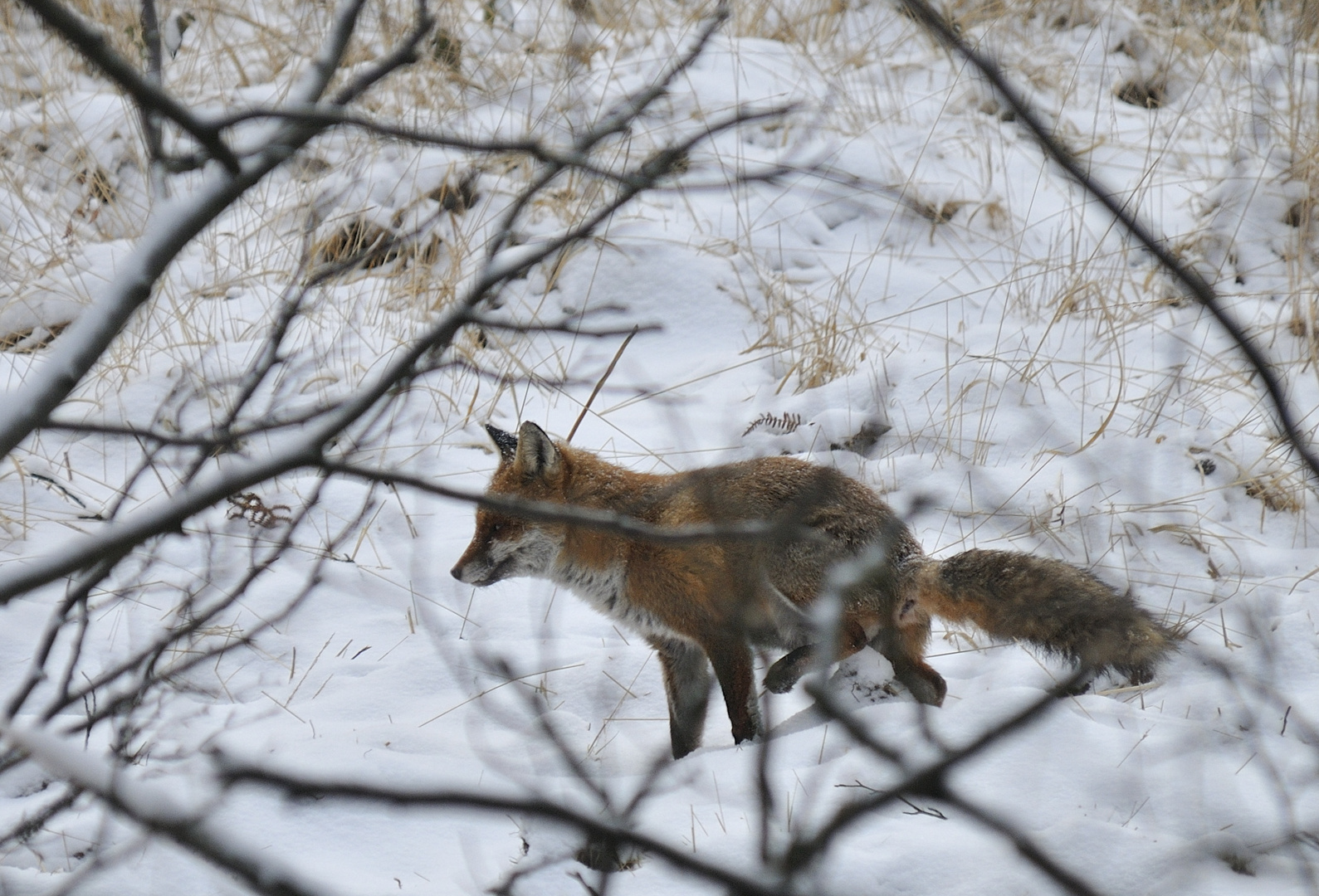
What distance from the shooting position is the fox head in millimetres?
3986

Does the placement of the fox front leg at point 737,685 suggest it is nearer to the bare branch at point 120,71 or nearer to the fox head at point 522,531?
the fox head at point 522,531

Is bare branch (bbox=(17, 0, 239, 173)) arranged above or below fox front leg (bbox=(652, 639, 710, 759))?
above

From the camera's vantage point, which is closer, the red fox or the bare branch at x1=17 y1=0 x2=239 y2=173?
the bare branch at x1=17 y1=0 x2=239 y2=173

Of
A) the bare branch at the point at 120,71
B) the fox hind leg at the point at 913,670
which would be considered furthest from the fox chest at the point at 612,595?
the bare branch at the point at 120,71

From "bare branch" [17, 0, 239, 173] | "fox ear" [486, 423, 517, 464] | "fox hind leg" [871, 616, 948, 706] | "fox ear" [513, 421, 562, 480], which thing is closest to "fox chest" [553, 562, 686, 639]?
"fox ear" [513, 421, 562, 480]

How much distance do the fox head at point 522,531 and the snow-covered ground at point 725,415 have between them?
252mm

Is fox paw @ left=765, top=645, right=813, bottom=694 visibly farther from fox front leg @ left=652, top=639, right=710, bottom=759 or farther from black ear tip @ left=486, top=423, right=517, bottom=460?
black ear tip @ left=486, top=423, right=517, bottom=460

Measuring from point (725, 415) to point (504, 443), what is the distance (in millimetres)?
1338

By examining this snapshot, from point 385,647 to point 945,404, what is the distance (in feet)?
9.40

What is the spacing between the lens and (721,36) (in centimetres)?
800

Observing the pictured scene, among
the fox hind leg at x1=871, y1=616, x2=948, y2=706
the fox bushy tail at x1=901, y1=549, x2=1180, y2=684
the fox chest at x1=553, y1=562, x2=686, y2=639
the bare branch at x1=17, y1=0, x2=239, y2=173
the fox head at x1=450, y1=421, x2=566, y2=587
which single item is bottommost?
the fox hind leg at x1=871, y1=616, x2=948, y2=706

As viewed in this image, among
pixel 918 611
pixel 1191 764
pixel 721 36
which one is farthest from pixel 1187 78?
pixel 1191 764

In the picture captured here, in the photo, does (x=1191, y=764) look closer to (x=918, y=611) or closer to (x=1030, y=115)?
(x=918, y=611)

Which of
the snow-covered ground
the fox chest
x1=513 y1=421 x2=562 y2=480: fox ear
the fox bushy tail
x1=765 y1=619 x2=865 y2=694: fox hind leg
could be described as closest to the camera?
the fox bushy tail
